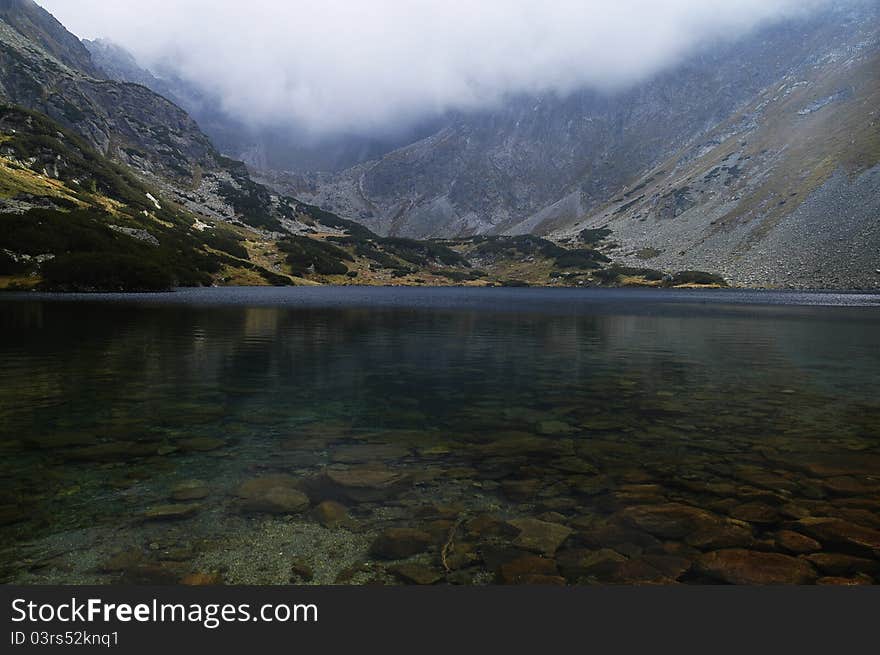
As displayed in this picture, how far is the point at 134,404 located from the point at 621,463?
20.7 m

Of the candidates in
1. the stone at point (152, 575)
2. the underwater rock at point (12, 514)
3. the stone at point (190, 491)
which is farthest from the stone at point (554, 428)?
the underwater rock at point (12, 514)

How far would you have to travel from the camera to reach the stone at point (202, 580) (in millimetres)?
9086

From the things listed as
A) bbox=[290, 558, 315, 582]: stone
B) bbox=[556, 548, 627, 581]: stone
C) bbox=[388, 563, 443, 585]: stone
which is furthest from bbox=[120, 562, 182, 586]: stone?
bbox=[556, 548, 627, 581]: stone

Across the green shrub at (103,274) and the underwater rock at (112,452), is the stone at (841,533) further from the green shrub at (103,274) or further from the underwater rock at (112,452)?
the green shrub at (103,274)

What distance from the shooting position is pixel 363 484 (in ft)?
46.5

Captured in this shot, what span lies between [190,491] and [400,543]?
20.7 feet

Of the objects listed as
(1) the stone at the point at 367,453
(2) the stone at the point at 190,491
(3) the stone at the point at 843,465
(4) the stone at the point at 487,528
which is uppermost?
(3) the stone at the point at 843,465

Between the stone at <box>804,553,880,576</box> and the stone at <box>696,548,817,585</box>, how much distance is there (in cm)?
24

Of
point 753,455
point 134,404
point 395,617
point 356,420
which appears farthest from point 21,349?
point 753,455

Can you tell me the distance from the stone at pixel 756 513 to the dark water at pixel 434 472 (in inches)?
2.5

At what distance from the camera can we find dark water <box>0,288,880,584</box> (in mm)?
10039

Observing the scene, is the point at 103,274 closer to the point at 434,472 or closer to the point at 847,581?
the point at 434,472

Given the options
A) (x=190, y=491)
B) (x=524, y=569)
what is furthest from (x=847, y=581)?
(x=190, y=491)

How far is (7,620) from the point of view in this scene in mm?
7980
